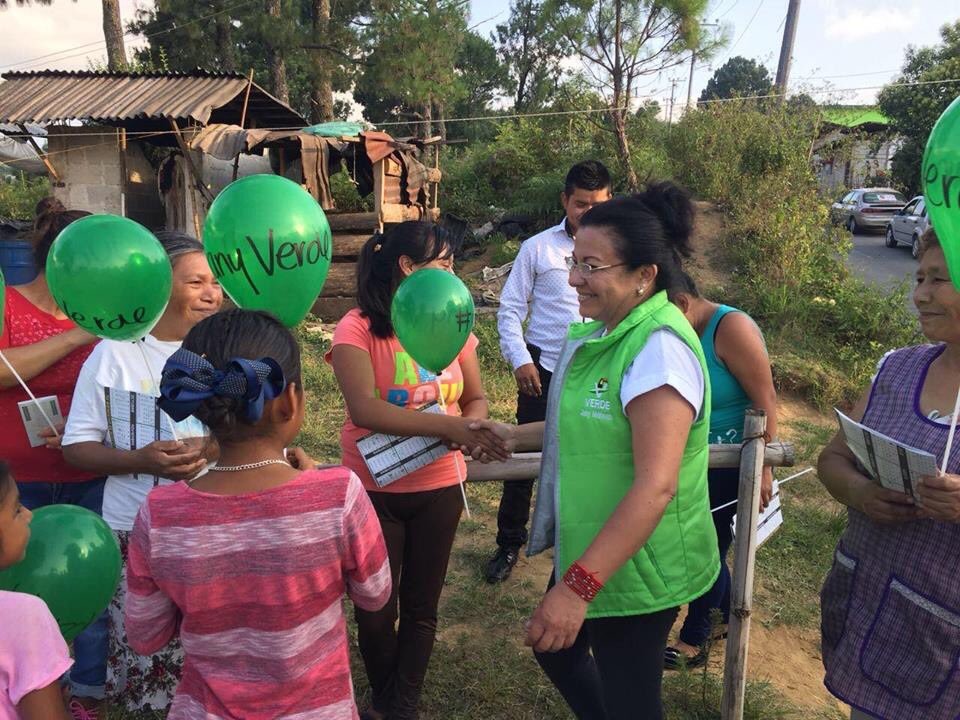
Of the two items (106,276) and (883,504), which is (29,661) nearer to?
(106,276)

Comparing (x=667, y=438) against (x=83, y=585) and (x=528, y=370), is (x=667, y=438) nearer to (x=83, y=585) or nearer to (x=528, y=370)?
(x=83, y=585)

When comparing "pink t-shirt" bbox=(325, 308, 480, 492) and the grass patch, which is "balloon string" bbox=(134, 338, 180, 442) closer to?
"pink t-shirt" bbox=(325, 308, 480, 492)

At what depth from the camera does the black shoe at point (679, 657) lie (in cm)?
299

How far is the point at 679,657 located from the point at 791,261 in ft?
21.9

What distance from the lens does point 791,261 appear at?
845 cm

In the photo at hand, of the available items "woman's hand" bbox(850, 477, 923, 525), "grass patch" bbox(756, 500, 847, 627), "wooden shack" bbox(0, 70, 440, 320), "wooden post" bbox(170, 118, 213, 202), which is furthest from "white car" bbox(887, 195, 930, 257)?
"woman's hand" bbox(850, 477, 923, 525)

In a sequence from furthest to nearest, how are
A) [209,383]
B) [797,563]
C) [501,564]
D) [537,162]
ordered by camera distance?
[537,162]
[797,563]
[501,564]
[209,383]

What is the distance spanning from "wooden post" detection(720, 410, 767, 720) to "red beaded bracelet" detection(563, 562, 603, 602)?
3.29 ft

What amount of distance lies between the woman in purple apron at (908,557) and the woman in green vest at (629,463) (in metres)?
0.36

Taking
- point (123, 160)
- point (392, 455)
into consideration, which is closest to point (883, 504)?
point (392, 455)

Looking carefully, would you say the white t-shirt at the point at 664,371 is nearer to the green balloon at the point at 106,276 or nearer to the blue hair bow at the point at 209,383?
the blue hair bow at the point at 209,383

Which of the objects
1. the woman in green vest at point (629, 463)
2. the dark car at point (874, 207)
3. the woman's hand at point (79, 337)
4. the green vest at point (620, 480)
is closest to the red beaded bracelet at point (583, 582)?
the woman in green vest at point (629, 463)

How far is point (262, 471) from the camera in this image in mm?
1358

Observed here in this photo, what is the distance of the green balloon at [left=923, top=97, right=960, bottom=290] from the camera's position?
1.48m
